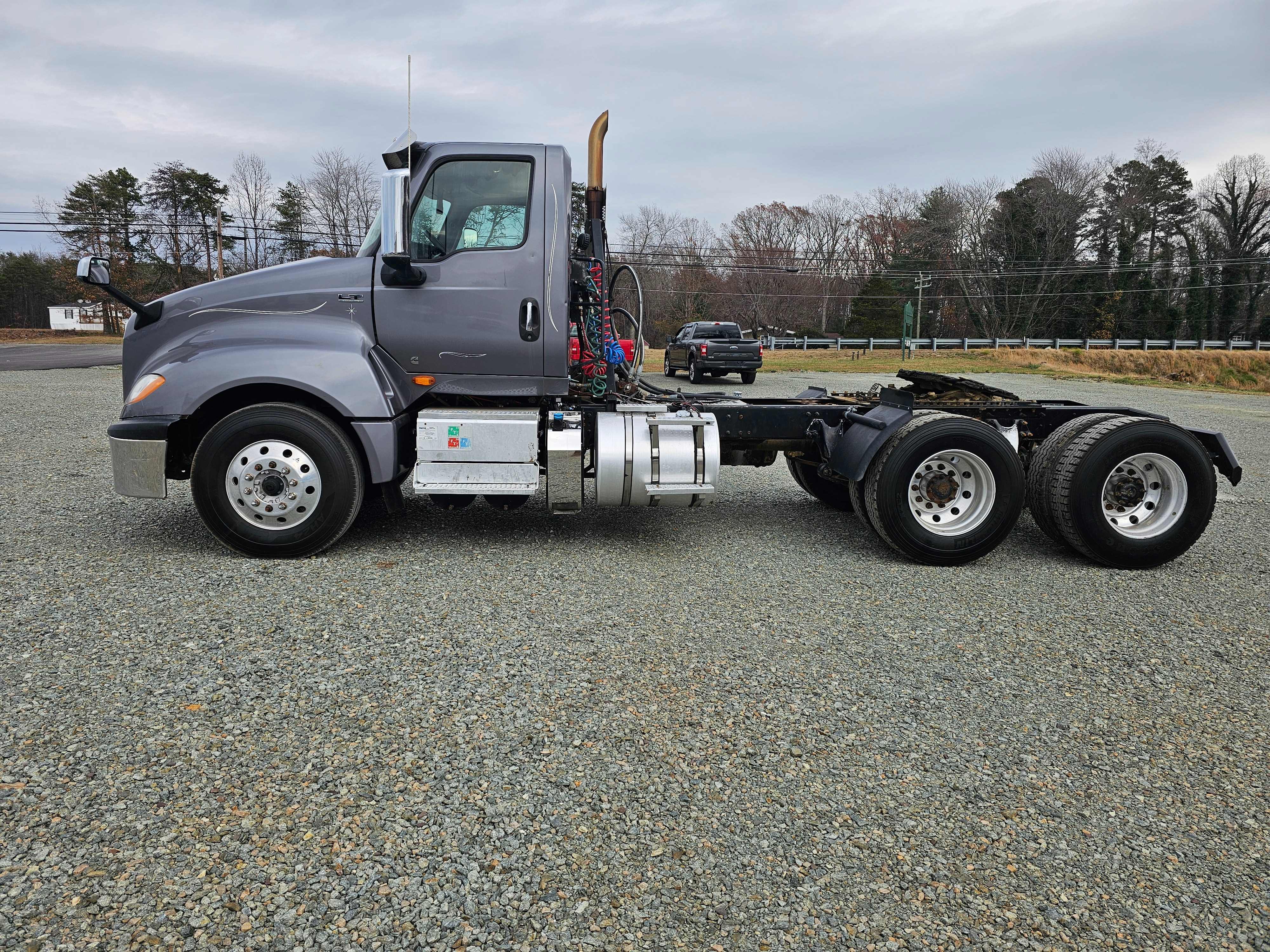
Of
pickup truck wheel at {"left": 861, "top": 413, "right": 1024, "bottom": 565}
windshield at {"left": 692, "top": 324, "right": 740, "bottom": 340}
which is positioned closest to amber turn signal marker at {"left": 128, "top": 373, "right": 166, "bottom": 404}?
pickup truck wheel at {"left": 861, "top": 413, "right": 1024, "bottom": 565}

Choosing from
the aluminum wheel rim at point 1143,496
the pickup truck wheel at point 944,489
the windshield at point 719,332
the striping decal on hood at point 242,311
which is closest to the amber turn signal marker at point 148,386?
the striping decal on hood at point 242,311

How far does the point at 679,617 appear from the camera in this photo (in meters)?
4.66

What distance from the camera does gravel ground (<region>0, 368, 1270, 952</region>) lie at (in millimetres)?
2311

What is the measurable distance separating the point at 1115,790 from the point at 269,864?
9.08ft

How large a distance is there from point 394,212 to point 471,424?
1.42 meters

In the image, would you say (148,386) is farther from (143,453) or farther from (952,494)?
(952,494)

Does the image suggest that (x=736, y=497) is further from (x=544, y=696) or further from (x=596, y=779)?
(x=596, y=779)

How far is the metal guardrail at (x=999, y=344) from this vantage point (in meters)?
55.4

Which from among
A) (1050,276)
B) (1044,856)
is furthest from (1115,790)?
(1050,276)

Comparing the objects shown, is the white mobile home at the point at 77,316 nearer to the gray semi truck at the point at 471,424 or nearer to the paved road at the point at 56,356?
the paved road at the point at 56,356

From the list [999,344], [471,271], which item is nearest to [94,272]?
[471,271]

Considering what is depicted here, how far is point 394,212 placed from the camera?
17.3ft

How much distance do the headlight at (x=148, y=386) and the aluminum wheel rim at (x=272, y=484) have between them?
681 mm

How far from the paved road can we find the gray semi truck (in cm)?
1754
